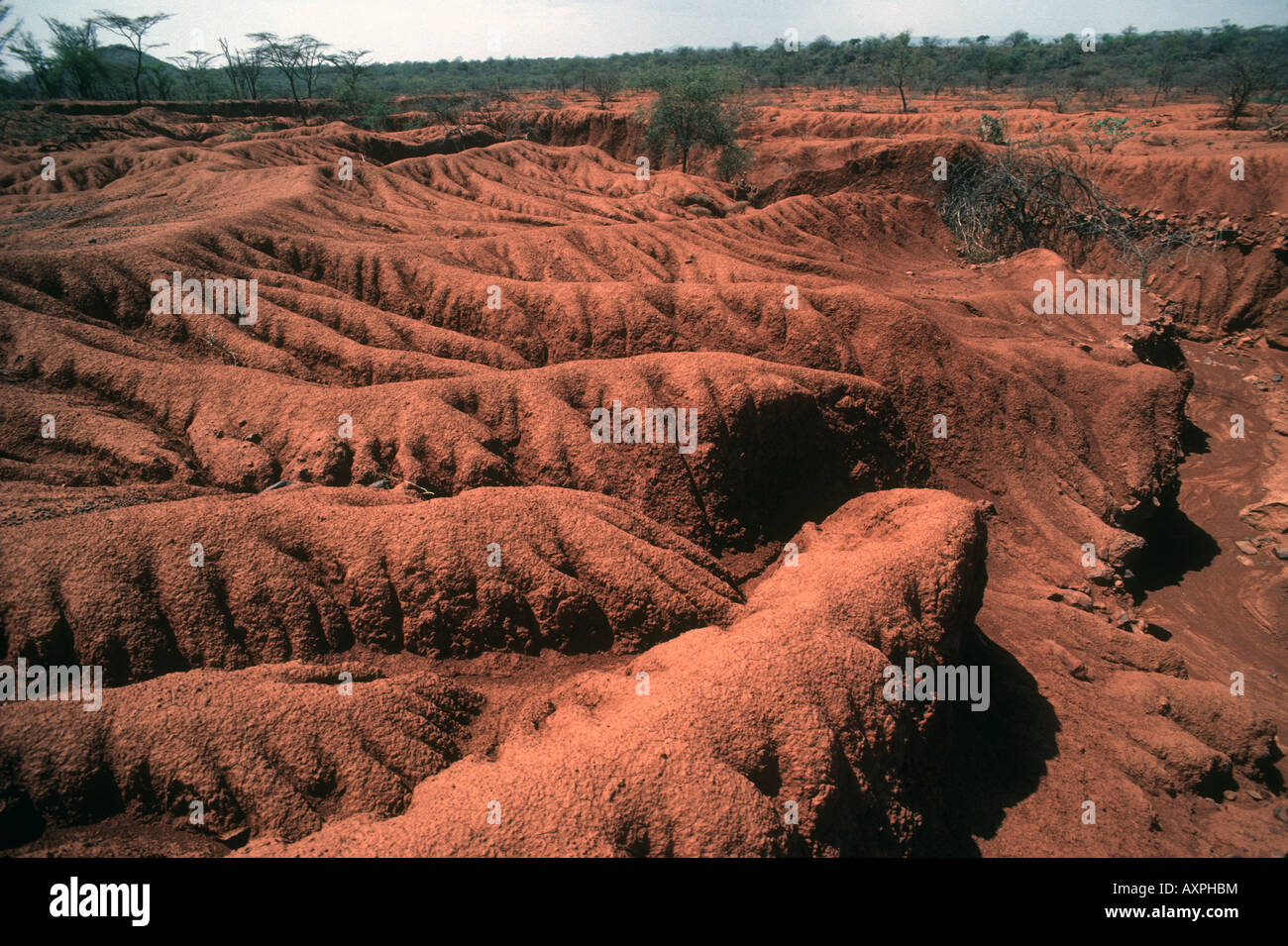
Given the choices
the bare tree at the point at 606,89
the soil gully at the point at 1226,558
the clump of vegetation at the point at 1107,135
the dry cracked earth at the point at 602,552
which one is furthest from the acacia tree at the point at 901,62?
the dry cracked earth at the point at 602,552

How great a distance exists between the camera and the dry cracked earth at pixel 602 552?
15.0 ft

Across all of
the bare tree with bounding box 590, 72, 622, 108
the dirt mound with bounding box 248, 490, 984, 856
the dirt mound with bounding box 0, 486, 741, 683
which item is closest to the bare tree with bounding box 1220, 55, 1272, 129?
the dirt mound with bounding box 248, 490, 984, 856

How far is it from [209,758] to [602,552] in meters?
3.77

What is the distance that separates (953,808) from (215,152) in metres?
33.0

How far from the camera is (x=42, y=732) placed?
4539 millimetres

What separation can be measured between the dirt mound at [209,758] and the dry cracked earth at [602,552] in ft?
0.08

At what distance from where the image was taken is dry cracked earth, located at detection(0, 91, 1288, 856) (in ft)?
15.0

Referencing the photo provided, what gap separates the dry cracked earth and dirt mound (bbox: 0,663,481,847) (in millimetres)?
25

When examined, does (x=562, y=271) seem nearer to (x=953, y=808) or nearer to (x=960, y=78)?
(x=953, y=808)

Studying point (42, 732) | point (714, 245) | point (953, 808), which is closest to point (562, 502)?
point (42, 732)

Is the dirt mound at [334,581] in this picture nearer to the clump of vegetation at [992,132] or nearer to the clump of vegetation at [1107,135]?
the clump of vegetation at [992,132]

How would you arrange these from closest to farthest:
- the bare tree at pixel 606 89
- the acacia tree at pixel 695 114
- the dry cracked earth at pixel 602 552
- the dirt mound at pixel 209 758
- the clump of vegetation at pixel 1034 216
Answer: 1. the dirt mound at pixel 209 758
2. the dry cracked earth at pixel 602 552
3. the clump of vegetation at pixel 1034 216
4. the acacia tree at pixel 695 114
5. the bare tree at pixel 606 89

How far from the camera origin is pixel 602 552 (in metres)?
6.86

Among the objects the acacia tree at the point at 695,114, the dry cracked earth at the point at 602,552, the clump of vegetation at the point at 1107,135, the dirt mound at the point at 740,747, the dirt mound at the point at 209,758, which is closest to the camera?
the dirt mound at the point at 740,747
